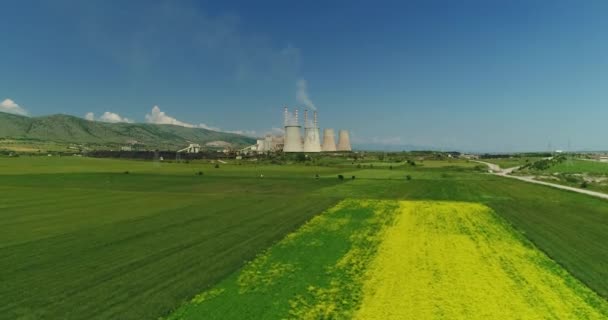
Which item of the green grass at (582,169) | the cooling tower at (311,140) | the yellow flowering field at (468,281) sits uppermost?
the cooling tower at (311,140)

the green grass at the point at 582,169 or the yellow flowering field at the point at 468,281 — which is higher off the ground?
the green grass at the point at 582,169

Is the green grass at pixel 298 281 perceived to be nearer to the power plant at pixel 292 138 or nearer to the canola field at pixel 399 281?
the canola field at pixel 399 281

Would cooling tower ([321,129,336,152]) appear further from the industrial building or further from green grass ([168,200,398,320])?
green grass ([168,200,398,320])

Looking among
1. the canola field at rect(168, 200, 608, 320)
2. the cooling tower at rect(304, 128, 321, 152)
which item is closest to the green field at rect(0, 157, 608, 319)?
the canola field at rect(168, 200, 608, 320)

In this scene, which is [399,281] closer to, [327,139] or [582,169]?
[582,169]

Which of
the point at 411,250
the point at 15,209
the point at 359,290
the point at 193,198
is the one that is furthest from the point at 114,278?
the point at 193,198

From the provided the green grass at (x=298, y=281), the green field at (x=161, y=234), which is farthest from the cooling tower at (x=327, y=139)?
the green grass at (x=298, y=281)
